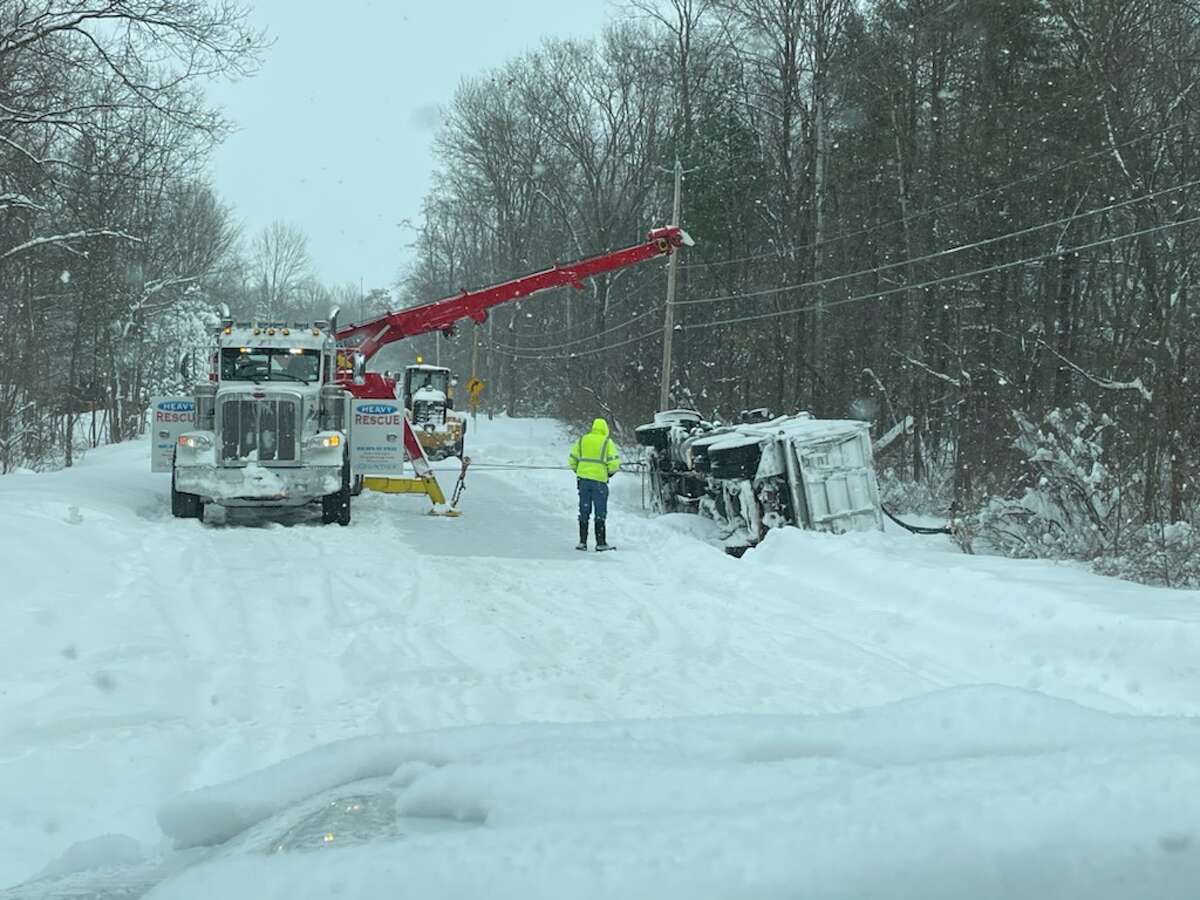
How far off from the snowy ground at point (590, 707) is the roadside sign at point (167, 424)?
2.84 ft

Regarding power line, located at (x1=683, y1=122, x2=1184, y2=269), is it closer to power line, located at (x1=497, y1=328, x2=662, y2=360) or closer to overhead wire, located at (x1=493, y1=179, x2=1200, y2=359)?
overhead wire, located at (x1=493, y1=179, x2=1200, y2=359)

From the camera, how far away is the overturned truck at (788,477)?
15172 millimetres

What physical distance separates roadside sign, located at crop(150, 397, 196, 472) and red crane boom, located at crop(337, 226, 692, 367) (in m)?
4.03

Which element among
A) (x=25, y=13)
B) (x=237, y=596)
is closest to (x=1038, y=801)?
Answer: (x=237, y=596)

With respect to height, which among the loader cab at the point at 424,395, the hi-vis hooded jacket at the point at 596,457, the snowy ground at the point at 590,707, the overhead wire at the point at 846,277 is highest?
the overhead wire at the point at 846,277

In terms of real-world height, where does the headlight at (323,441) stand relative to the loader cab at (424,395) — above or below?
below

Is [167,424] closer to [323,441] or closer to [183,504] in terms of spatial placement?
[183,504]

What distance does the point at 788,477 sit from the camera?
15211mm

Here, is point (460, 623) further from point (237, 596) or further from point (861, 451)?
point (861, 451)

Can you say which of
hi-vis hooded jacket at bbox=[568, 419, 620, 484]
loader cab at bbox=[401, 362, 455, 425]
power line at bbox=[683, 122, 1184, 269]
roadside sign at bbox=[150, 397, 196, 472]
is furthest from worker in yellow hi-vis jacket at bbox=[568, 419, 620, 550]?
loader cab at bbox=[401, 362, 455, 425]

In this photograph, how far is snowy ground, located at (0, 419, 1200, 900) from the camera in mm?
2244

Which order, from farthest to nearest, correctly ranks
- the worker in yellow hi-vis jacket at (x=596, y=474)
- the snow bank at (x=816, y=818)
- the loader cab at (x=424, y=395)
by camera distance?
the loader cab at (x=424, y=395), the worker in yellow hi-vis jacket at (x=596, y=474), the snow bank at (x=816, y=818)

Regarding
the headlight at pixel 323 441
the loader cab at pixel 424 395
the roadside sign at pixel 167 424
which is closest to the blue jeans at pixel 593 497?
the headlight at pixel 323 441

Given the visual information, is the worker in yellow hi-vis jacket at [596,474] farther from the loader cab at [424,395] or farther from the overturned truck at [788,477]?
the loader cab at [424,395]
